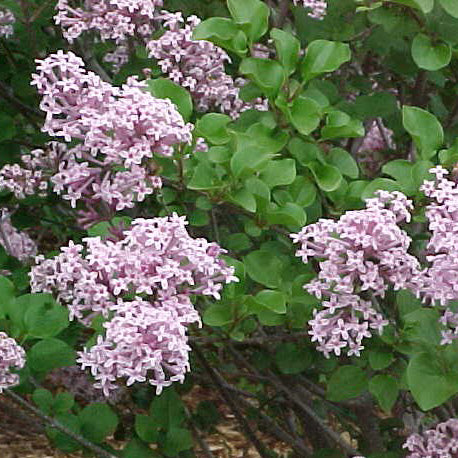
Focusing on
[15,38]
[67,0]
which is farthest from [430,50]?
[15,38]

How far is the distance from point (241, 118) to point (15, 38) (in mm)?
1062

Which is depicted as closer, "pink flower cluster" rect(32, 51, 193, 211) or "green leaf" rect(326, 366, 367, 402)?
"pink flower cluster" rect(32, 51, 193, 211)

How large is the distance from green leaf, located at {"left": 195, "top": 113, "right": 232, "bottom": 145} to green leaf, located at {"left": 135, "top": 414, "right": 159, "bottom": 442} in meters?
0.82

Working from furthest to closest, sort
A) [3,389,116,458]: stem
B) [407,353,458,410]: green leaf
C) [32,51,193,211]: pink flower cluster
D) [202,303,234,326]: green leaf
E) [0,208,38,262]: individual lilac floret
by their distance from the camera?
[0,208,38,262]: individual lilac floret
[3,389,116,458]: stem
[202,303,234,326]: green leaf
[407,353,458,410]: green leaf
[32,51,193,211]: pink flower cluster

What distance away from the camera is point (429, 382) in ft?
7.22

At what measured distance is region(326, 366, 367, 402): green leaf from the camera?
8.09 ft

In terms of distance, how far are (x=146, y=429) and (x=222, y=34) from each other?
1018 mm

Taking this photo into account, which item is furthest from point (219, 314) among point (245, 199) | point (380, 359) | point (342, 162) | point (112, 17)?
point (112, 17)

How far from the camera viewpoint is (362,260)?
2041mm

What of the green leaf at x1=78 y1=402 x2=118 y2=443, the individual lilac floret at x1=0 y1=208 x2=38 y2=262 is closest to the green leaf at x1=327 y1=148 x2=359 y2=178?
the green leaf at x1=78 y1=402 x2=118 y2=443

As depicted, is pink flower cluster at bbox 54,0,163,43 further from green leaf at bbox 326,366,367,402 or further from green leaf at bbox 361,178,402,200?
green leaf at bbox 326,366,367,402

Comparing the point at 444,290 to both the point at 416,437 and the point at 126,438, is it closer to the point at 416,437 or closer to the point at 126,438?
the point at 416,437

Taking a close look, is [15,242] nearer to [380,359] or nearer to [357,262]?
[380,359]

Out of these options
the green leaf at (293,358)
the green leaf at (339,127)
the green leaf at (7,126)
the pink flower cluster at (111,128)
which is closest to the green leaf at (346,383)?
the green leaf at (293,358)
